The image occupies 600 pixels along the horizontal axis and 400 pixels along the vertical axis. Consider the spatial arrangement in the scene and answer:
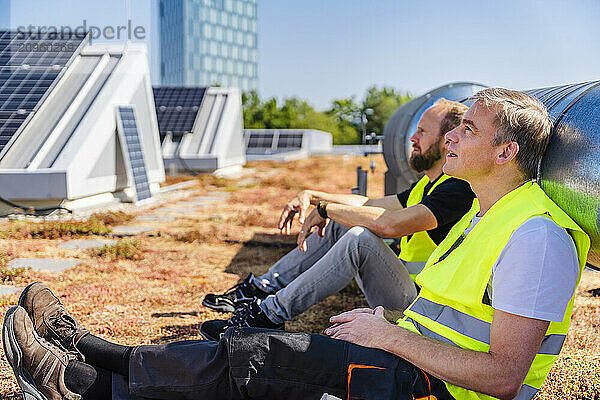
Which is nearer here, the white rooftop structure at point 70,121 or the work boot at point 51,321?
the work boot at point 51,321

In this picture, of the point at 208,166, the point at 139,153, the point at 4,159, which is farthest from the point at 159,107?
the point at 4,159

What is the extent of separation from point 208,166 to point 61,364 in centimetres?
1434

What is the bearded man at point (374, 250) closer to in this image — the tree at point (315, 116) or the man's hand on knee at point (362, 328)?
the man's hand on knee at point (362, 328)

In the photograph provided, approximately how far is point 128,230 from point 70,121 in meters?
2.49

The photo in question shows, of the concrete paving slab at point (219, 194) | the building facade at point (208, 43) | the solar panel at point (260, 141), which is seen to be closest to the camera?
the concrete paving slab at point (219, 194)

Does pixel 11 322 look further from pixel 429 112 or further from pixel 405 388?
pixel 429 112

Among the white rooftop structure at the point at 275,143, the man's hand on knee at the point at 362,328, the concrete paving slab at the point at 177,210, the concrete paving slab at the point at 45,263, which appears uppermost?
the man's hand on knee at the point at 362,328

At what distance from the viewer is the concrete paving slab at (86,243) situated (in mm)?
6043

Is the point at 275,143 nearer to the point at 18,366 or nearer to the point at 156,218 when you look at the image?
A: the point at 156,218

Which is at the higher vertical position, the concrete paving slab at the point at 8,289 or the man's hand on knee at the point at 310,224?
the man's hand on knee at the point at 310,224

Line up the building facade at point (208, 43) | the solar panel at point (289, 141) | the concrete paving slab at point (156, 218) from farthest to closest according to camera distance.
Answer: the building facade at point (208, 43), the solar panel at point (289, 141), the concrete paving slab at point (156, 218)

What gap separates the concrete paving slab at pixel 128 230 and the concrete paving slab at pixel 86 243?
38cm

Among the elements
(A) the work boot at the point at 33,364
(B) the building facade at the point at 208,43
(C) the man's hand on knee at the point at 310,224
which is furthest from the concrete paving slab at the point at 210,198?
(B) the building facade at the point at 208,43

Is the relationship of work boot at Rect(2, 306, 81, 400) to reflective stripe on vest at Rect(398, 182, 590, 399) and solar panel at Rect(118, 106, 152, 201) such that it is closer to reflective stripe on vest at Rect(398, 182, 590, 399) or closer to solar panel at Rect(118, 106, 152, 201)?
reflective stripe on vest at Rect(398, 182, 590, 399)
